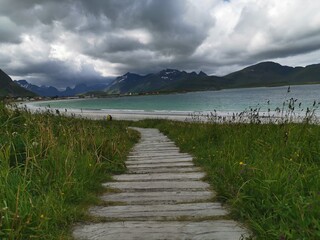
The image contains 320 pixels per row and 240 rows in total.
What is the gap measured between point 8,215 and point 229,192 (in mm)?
2673

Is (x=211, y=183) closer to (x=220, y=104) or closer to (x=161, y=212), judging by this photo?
(x=161, y=212)

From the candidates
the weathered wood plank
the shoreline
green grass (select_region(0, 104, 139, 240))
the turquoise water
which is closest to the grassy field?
green grass (select_region(0, 104, 139, 240))

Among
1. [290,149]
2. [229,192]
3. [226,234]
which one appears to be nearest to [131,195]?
[229,192]

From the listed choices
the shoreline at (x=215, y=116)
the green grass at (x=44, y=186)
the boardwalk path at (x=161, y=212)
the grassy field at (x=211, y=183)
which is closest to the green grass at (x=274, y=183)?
the grassy field at (x=211, y=183)

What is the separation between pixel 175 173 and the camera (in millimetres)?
5207

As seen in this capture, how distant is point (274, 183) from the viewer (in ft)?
11.2

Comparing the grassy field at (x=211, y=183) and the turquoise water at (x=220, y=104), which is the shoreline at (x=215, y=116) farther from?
the turquoise water at (x=220, y=104)

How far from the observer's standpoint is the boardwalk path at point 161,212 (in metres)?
2.83

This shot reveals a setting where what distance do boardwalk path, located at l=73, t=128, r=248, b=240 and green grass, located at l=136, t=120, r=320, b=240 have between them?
0.73 feet

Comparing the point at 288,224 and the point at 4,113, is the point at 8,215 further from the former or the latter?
the point at 4,113

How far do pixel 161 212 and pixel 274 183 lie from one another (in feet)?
4.74

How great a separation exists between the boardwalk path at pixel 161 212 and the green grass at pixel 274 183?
0.73ft

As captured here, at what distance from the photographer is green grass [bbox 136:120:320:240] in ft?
8.70

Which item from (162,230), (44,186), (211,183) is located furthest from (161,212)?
(44,186)
